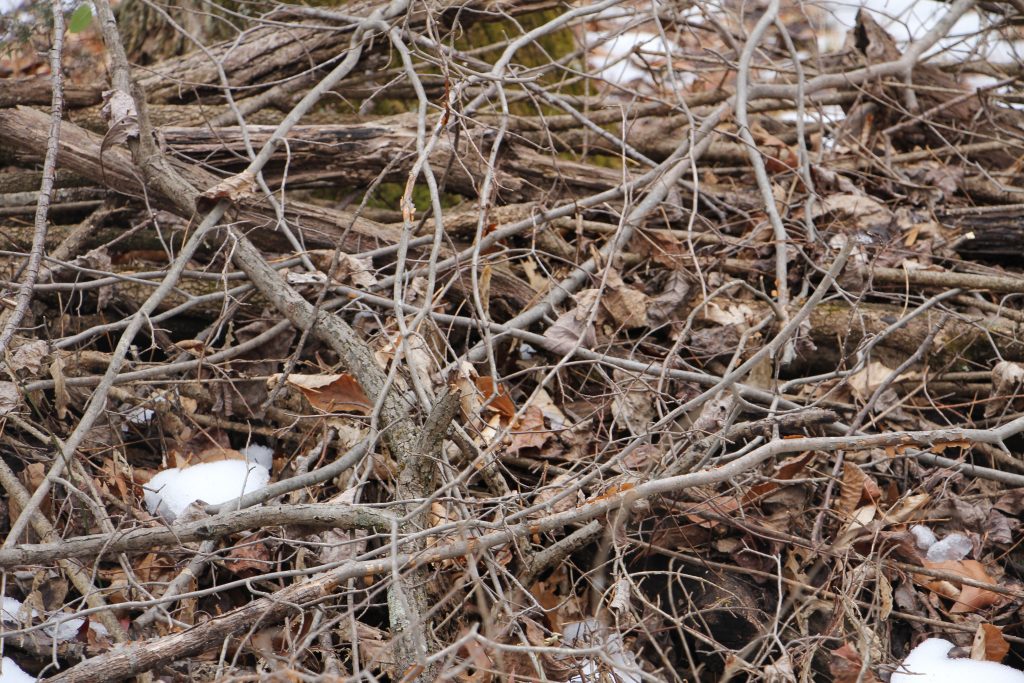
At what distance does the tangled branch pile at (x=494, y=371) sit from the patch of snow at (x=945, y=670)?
2.2 inches

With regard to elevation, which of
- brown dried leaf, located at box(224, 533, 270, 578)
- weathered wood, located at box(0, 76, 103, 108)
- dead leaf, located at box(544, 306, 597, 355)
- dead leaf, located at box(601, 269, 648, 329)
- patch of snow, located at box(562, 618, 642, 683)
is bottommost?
patch of snow, located at box(562, 618, 642, 683)

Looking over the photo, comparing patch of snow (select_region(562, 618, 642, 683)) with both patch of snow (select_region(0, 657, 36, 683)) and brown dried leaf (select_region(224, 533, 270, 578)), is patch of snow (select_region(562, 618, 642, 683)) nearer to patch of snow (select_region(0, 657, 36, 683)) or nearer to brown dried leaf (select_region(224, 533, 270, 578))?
Answer: brown dried leaf (select_region(224, 533, 270, 578))

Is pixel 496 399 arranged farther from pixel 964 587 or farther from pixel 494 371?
pixel 964 587

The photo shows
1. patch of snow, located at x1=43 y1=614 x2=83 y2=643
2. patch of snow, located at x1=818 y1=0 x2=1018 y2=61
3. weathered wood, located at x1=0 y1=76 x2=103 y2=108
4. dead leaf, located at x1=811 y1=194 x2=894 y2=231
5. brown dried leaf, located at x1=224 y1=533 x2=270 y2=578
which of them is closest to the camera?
patch of snow, located at x1=43 y1=614 x2=83 y2=643

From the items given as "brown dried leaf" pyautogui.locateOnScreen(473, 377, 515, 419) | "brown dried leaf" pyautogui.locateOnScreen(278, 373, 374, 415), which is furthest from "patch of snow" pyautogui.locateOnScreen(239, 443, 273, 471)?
"brown dried leaf" pyautogui.locateOnScreen(473, 377, 515, 419)

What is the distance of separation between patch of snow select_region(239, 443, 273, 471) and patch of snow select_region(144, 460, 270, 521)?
0.09m

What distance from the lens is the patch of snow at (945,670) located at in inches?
87.4

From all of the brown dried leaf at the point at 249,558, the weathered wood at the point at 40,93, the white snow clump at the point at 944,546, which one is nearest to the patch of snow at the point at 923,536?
the white snow clump at the point at 944,546

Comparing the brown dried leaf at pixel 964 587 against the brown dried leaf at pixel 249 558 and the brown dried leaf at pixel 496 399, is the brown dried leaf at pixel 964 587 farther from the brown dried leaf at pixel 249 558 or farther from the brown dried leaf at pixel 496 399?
the brown dried leaf at pixel 249 558

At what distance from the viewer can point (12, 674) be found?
6.83 feet

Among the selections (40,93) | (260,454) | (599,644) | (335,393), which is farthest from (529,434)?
(40,93)

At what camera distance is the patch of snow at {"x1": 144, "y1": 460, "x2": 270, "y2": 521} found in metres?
2.49

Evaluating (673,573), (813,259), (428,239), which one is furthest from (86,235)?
(813,259)

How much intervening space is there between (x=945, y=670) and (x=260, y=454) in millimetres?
2030
